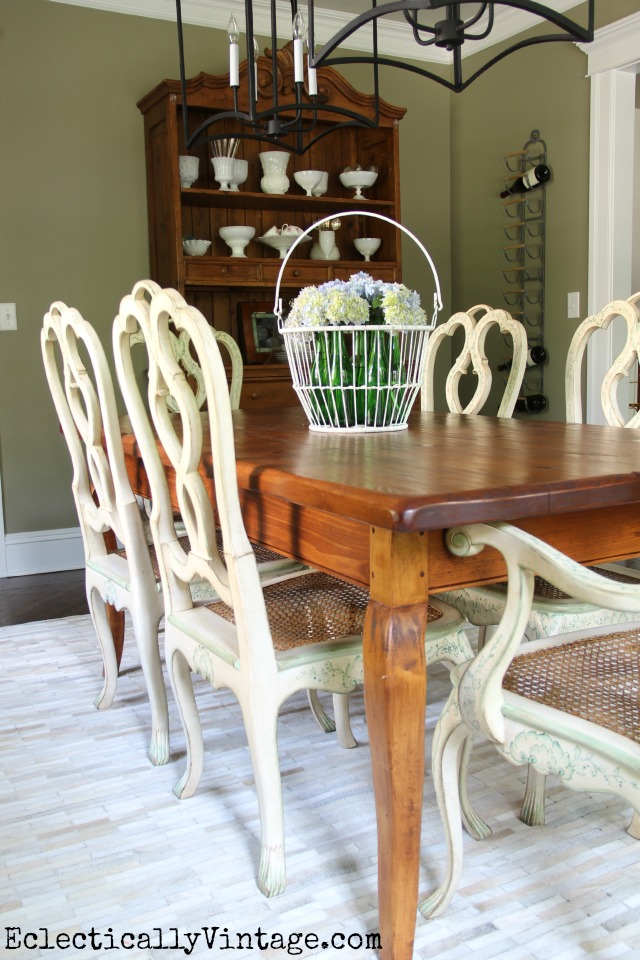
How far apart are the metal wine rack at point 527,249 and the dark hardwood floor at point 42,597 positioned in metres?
2.44

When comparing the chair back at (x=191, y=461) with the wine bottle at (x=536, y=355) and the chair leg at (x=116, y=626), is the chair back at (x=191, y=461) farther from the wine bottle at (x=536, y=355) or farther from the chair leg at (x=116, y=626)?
the wine bottle at (x=536, y=355)

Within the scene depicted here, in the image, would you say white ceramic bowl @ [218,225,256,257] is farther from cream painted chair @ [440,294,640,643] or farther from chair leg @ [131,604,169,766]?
chair leg @ [131,604,169,766]

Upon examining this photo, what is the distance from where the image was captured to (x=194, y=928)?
1.37m

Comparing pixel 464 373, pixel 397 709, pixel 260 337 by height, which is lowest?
pixel 397 709

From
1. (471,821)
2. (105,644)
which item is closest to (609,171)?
(105,644)

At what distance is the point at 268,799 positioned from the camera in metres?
1.45

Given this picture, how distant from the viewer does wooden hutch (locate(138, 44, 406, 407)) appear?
3768 millimetres

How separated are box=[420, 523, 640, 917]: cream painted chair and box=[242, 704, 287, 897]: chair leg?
0.29 metres

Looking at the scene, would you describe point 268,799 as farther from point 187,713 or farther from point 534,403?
point 534,403

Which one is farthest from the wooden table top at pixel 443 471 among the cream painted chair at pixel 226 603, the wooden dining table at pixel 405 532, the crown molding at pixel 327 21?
the crown molding at pixel 327 21

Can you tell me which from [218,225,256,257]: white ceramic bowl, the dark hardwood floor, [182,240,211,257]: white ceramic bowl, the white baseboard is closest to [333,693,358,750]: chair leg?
the dark hardwood floor

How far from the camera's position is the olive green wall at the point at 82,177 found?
380 cm

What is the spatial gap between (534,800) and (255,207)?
3.33 m

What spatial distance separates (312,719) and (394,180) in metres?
2.96
